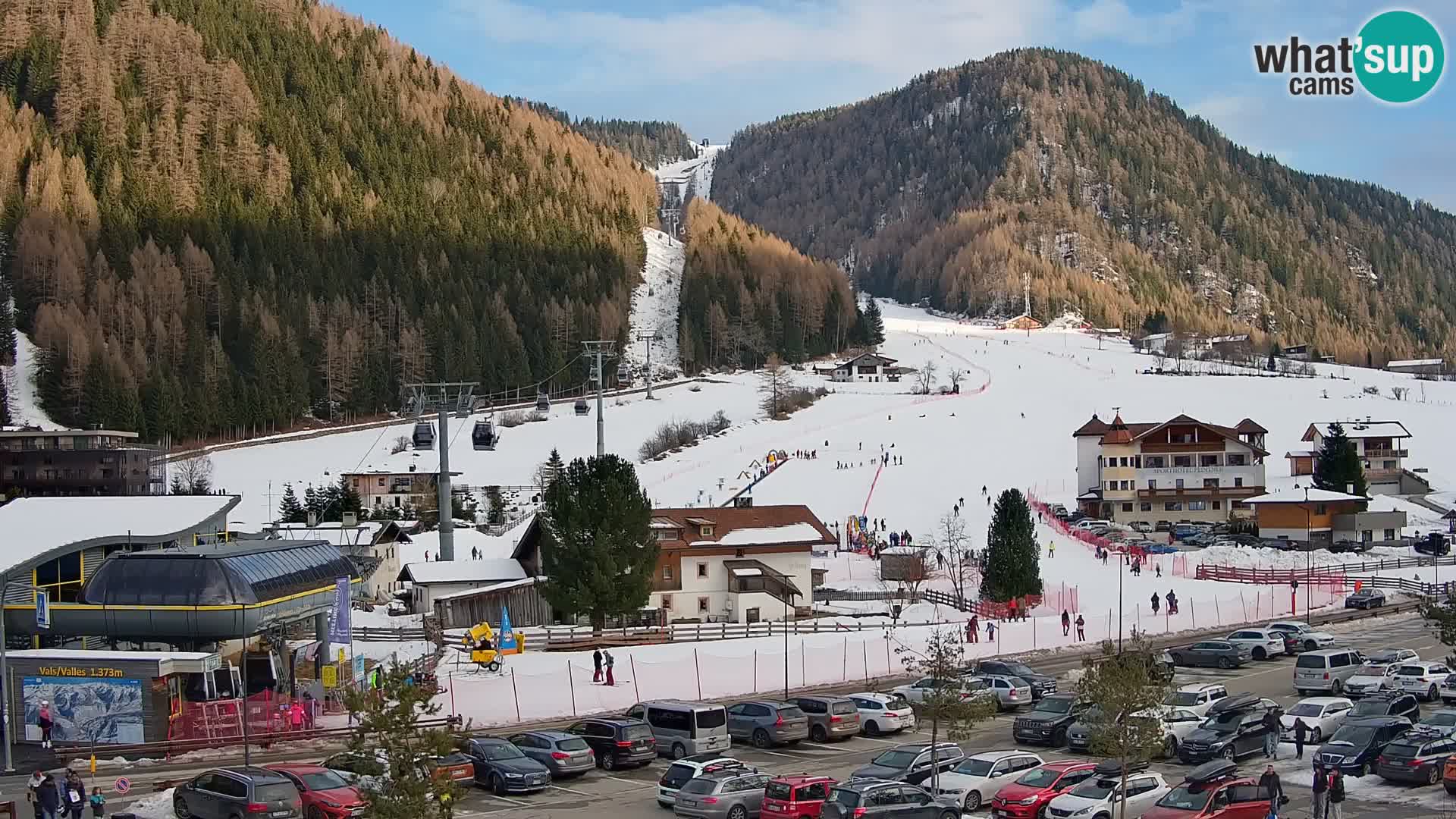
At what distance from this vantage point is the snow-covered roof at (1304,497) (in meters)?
66.9

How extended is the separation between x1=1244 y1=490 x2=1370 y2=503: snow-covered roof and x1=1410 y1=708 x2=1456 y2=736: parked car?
134 feet

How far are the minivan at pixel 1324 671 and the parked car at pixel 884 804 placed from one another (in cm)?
1488

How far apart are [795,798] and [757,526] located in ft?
92.9

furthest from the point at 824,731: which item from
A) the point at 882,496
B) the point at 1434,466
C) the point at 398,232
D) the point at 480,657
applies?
the point at 398,232

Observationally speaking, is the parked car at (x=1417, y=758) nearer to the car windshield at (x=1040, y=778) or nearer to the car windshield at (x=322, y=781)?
the car windshield at (x=1040, y=778)

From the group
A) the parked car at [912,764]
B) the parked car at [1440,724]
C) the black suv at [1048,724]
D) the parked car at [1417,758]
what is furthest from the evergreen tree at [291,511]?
the parked car at [1417,758]

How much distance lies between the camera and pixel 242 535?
2028 inches

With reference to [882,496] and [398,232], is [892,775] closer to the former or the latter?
[882,496]

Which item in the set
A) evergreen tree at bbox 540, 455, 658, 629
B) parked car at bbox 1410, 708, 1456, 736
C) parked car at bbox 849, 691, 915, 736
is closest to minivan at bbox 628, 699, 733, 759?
parked car at bbox 849, 691, 915, 736

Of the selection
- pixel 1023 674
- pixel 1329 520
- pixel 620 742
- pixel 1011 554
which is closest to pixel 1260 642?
pixel 1023 674

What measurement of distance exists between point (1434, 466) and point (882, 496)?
124ft

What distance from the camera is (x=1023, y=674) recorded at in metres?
35.6

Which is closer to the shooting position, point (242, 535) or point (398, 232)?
point (242, 535)

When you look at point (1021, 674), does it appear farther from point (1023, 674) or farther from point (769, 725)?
point (769, 725)
